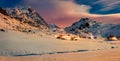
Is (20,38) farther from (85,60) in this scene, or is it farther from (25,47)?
(85,60)

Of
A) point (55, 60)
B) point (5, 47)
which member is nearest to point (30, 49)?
point (5, 47)

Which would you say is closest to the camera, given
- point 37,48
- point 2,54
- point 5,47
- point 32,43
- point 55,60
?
point 55,60

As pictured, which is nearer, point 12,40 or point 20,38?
point 12,40

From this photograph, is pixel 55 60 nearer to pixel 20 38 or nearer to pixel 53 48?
pixel 53 48

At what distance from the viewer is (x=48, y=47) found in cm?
3369

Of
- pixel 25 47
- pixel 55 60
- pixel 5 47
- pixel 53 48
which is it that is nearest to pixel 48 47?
pixel 53 48

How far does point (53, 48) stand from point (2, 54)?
26.4ft

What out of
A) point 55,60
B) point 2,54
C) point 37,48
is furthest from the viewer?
point 37,48

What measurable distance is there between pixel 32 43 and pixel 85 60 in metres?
12.6

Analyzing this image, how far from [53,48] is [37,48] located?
2.47 metres

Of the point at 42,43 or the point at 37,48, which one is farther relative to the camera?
the point at 42,43

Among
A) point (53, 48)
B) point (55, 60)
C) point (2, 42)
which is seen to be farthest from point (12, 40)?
point (55, 60)

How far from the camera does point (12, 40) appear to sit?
32906 millimetres

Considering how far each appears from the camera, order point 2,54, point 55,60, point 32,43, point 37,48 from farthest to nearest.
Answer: point 32,43 → point 37,48 → point 2,54 → point 55,60
